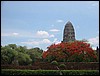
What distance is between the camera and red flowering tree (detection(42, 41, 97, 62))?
26281 millimetres

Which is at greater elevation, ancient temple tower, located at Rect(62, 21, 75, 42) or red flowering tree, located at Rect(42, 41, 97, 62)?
ancient temple tower, located at Rect(62, 21, 75, 42)

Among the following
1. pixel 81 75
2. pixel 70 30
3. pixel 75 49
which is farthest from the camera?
pixel 70 30

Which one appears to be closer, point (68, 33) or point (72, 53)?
point (72, 53)

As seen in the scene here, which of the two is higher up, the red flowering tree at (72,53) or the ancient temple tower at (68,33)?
the ancient temple tower at (68,33)

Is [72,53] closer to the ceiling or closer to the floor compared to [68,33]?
closer to the floor

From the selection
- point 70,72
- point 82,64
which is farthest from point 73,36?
point 70,72

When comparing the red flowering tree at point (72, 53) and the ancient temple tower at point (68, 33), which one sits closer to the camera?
the red flowering tree at point (72, 53)

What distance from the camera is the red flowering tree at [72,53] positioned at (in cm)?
2628

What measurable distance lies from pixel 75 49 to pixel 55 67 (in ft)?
15.9

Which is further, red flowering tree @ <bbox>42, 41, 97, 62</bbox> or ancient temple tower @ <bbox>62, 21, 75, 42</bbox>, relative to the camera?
ancient temple tower @ <bbox>62, 21, 75, 42</bbox>

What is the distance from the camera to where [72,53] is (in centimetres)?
2648

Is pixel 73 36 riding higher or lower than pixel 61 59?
higher

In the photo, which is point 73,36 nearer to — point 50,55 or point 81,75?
point 50,55

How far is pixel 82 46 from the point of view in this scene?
26.9 m
